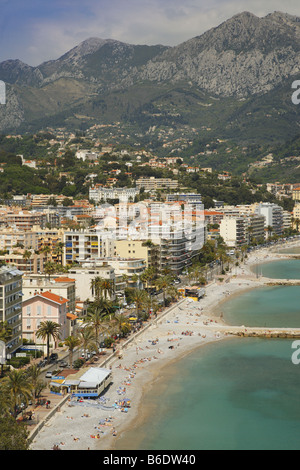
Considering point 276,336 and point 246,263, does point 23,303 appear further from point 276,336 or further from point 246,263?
point 246,263

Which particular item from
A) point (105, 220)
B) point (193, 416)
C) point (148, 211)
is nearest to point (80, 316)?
point (193, 416)

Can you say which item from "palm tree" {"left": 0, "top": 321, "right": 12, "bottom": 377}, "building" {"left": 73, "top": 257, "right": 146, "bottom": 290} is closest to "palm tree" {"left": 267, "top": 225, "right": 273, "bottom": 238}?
"building" {"left": 73, "top": 257, "right": 146, "bottom": 290}

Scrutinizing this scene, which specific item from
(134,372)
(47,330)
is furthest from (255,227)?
(47,330)

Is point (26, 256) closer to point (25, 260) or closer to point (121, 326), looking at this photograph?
point (25, 260)

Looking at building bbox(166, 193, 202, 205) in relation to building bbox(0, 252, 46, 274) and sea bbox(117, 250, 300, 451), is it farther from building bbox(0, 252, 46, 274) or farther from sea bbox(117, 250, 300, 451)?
sea bbox(117, 250, 300, 451)

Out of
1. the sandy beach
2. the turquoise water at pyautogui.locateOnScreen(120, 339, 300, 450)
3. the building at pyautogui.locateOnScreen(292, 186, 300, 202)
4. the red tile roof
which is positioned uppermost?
the building at pyautogui.locateOnScreen(292, 186, 300, 202)

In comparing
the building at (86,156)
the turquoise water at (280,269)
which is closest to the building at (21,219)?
the turquoise water at (280,269)
